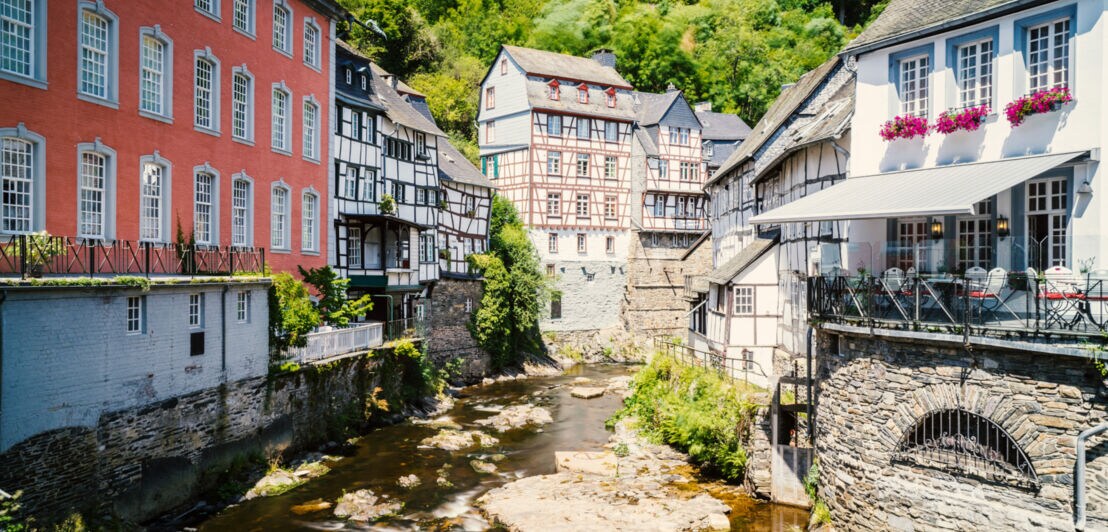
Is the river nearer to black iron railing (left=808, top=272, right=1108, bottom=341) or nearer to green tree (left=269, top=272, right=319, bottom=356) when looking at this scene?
green tree (left=269, top=272, right=319, bottom=356)

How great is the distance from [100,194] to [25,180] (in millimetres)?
1688

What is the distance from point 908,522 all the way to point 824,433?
2517 mm

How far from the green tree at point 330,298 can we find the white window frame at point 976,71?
16558 millimetres

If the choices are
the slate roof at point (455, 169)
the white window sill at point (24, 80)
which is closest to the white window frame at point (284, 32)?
the white window sill at point (24, 80)

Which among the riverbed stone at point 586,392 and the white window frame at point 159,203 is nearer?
the white window frame at point 159,203

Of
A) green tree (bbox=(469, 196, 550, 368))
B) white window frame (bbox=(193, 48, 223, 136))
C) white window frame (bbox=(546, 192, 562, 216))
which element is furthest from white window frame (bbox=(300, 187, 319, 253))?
white window frame (bbox=(546, 192, 562, 216))

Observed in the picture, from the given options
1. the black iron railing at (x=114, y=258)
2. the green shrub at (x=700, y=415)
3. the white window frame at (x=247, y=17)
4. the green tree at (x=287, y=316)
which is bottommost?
the green shrub at (x=700, y=415)

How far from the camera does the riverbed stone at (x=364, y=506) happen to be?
1595 centimetres

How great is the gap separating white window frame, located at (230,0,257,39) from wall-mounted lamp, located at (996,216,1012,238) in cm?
1793

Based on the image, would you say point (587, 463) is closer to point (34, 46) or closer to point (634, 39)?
point (34, 46)

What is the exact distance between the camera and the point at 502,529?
15.4 meters

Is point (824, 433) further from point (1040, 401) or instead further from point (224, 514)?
point (224, 514)

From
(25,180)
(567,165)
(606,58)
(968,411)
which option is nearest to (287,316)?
(25,180)

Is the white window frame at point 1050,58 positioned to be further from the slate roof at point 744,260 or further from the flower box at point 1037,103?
the slate roof at point 744,260
